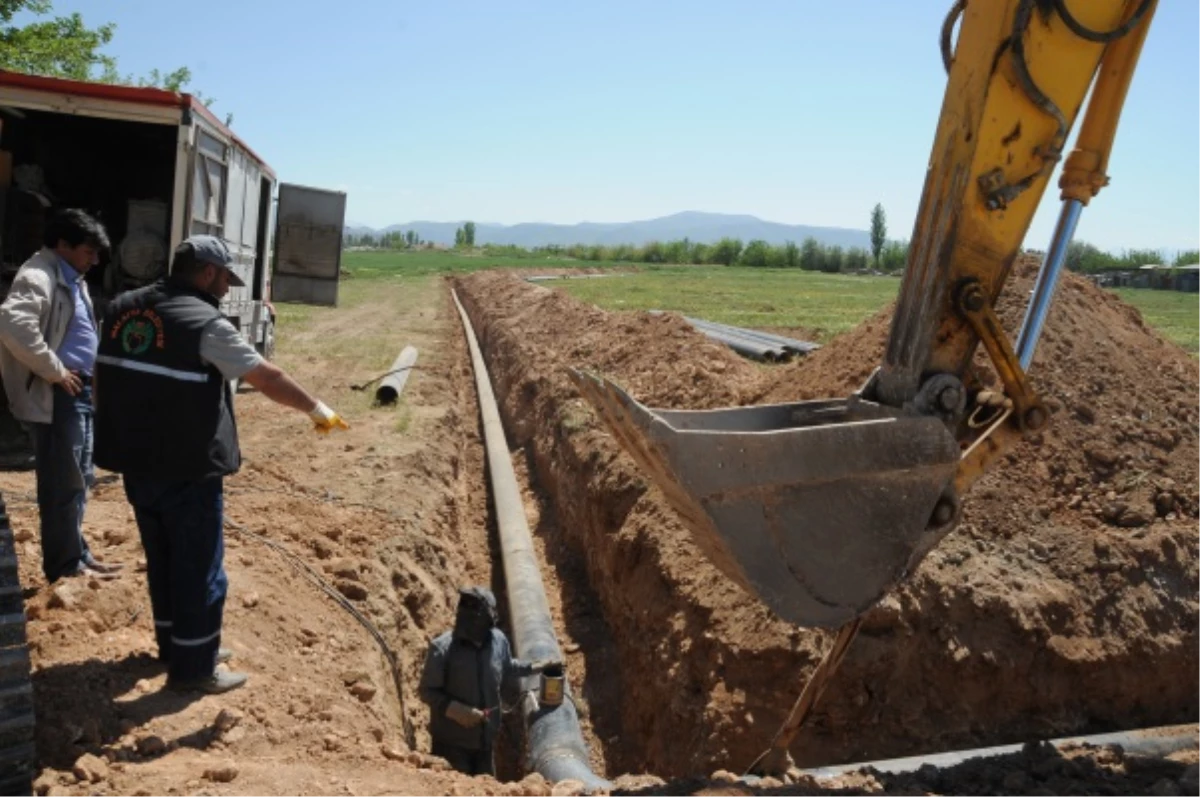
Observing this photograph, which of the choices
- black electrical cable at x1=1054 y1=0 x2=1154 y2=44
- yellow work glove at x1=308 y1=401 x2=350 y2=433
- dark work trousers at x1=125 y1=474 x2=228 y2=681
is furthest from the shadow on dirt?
black electrical cable at x1=1054 y1=0 x2=1154 y2=44

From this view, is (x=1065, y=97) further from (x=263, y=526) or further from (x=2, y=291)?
(x=2, y=291)

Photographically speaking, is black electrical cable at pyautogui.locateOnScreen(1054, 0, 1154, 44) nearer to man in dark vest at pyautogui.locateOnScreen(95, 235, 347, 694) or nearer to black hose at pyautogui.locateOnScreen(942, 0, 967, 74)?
black hose at pyautogui.locateOnScreen(942, 0, 967, 74)

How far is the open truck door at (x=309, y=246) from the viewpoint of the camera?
55.5ft

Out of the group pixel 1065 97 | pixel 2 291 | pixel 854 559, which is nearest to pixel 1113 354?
pixel 1065 97

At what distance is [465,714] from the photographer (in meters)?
5.50

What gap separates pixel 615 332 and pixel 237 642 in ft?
34.0

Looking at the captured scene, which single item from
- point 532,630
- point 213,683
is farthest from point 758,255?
point 213,683

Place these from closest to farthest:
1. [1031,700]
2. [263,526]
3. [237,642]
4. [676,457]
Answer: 1. [676,457]
2. [237,642]
3. [1031,700]
4. [263,526]

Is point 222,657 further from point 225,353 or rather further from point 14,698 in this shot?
point 14,698

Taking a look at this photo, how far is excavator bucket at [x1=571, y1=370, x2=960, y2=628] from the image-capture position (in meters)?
3.94

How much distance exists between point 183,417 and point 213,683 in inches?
45.9

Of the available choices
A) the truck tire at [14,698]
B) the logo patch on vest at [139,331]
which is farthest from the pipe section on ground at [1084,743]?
the logo patch on vest at [139,331]

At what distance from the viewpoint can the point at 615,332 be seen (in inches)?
600

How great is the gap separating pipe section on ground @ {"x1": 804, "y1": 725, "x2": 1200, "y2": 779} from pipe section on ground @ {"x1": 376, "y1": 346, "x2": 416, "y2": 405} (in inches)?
340
